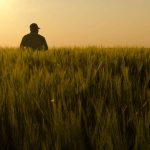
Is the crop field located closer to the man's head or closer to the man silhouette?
the man silhouette

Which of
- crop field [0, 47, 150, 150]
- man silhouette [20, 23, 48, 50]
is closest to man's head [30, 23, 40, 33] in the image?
man silhouette [20, 23, 48, 50]

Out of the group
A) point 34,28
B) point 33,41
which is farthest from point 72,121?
point 34,28

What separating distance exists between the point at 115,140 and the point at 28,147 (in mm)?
207

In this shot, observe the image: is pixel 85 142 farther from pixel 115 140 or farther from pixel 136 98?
pixel 136 98

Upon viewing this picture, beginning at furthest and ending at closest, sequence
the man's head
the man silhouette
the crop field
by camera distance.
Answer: the man's head
the man silhouette
the crop field

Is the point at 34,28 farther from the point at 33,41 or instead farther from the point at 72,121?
the point at 72,121

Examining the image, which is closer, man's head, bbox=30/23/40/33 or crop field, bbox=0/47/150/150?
crop field, bbox=0/47/150/150

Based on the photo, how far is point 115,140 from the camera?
0.95 metres

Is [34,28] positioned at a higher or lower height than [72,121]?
higher

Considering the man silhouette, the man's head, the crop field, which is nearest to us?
the crop field

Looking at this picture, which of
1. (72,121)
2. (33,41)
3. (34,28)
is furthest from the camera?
(34,28)

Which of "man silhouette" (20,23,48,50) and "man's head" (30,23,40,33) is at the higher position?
"man's head" (30,23,40,33)

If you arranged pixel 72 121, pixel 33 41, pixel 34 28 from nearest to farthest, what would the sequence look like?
pixel 72 121, pixel 33 41, pixel 34 28

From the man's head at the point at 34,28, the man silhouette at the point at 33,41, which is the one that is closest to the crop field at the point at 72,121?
the man silhouette at the point at 33,41
